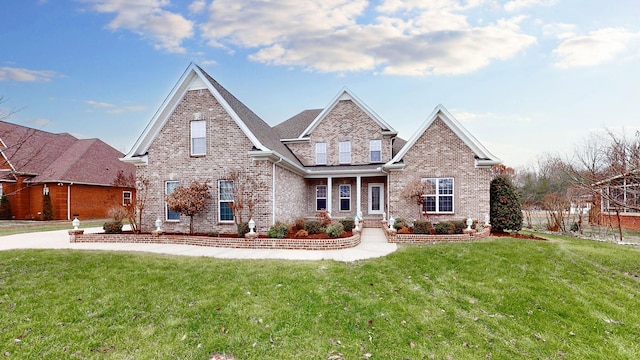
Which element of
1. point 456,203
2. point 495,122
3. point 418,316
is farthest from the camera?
point 495,122

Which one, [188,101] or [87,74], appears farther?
[87,74]

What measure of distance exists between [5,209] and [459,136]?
105ft

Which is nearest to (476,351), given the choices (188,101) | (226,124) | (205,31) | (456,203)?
(456,203)

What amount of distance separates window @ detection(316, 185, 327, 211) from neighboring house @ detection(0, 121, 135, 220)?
1873 centimetres

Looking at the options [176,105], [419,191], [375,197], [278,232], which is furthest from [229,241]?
[375,197]

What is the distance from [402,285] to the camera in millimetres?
7082

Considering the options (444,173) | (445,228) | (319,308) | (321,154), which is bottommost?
(319,308)

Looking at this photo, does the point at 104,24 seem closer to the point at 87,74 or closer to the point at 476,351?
the point at 87,74

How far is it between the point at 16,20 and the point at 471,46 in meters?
18.6

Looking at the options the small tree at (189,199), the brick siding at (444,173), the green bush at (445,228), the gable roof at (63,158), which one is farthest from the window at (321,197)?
the gable roof at (63,158)

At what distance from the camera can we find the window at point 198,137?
14.1m

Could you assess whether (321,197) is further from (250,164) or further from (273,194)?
(250,164)

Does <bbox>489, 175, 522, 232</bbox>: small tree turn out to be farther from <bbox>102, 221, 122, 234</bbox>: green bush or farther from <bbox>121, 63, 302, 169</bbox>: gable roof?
<bbox>102, 221, 122, 234</bbox>: green bush

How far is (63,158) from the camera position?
84.0ft
